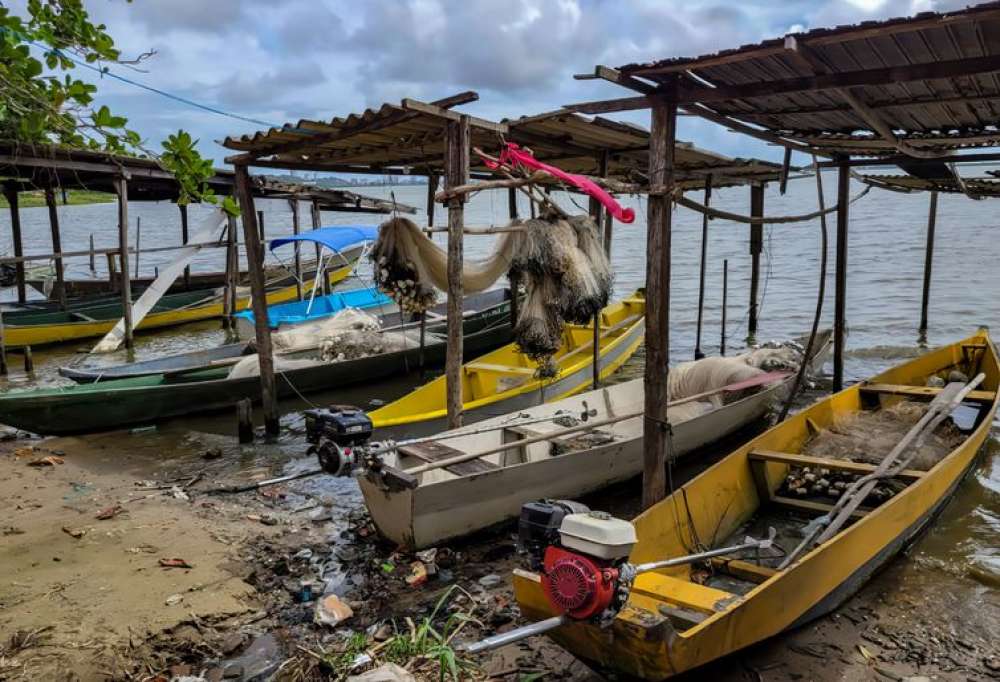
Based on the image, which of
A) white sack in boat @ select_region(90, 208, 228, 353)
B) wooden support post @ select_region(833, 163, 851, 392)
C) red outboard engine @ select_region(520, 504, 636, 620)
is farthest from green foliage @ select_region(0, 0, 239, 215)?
white sack in boat @ select_region(90, 208, 228, 353)

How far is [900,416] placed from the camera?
7477 millimetres

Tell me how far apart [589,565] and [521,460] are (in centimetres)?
360

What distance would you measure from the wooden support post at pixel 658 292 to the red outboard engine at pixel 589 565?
7.05 ft

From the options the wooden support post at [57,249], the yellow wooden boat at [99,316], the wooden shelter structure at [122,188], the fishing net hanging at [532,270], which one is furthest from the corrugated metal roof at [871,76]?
the wooden support post at [57,249]

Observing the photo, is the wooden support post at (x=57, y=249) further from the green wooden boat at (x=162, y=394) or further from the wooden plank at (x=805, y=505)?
the wooden plank at (x=805, y=505)

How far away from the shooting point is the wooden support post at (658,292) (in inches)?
200

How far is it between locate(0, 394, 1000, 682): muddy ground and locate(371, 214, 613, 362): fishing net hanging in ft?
6.16

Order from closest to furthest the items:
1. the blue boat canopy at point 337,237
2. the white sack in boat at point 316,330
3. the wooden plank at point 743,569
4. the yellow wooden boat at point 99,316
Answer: the wooden plank at point 743,569 → the white sack in boat at point 316,330 → the blue boat canopy at point 337,237 → the yellow wooden boat at point 99,316

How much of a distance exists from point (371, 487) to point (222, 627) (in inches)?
56.6

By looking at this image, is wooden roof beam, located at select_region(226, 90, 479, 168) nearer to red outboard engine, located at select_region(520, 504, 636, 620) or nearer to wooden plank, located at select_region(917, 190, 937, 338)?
red outboard engine, located at select_region(520, 504, 636, 620)

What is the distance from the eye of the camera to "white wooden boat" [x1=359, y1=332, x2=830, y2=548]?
5.61 m

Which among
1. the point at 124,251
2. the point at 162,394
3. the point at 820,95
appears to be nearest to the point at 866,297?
the point at 820,95

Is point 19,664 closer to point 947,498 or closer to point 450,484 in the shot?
point 450,484

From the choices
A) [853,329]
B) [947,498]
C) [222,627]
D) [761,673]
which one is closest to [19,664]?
[222,627]
